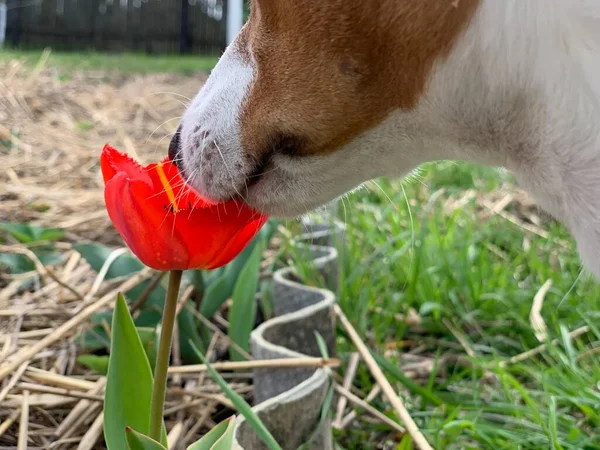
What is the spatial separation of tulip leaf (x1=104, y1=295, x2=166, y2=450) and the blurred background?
1.03ft

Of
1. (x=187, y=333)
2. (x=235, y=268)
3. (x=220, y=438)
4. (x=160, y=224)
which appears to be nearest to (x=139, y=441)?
(x=220, y=438)

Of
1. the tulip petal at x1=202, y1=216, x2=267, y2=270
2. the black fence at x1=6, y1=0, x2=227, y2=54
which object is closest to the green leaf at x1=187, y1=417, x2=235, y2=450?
the tulip petal at x1=202, y1=216, x2=267, y2=270

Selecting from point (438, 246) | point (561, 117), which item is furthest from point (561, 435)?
point (438, 246)

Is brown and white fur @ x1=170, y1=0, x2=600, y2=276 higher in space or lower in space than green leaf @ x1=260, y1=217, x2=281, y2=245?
higher

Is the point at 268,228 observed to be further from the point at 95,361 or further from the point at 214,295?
the point at 95,361

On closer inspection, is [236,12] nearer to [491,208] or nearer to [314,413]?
[491,208]

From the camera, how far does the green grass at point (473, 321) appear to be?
104 cm

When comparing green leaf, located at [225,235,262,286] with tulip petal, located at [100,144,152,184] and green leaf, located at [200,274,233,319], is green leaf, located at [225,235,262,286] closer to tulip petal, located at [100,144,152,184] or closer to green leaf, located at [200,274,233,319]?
green leaf, located at [200,274,233,319]

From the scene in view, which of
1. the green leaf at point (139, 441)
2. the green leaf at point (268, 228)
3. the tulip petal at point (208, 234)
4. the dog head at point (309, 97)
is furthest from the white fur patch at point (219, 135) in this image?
the green leaf at point (268, 228)

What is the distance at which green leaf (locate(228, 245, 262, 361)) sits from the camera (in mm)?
1168

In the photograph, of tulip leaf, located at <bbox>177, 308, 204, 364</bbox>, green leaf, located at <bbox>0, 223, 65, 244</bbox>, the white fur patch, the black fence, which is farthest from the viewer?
the black fence

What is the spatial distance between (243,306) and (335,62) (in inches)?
21.5

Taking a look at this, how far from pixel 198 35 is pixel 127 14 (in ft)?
3.91

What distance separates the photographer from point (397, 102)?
77 centimetres
